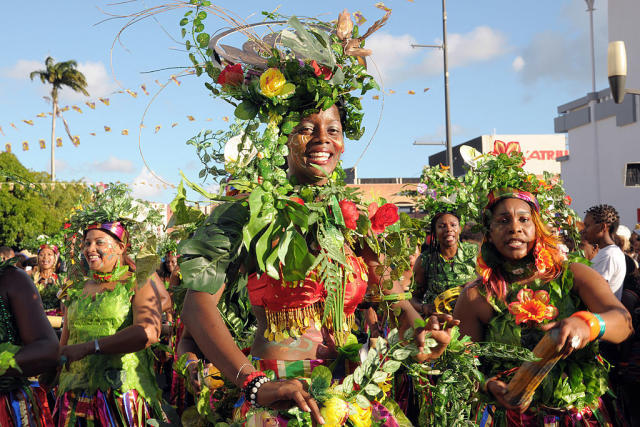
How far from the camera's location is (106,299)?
183 inches

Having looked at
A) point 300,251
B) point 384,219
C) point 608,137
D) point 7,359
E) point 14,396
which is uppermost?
point 608,137

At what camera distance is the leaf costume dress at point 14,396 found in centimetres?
313

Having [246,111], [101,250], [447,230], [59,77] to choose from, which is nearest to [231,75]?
[246,111]

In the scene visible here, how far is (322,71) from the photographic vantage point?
2506 mm

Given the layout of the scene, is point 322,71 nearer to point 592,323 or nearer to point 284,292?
point 284,292

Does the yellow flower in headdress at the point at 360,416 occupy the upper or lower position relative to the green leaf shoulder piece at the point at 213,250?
lower

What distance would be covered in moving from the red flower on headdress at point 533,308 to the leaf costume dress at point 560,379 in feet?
0.13

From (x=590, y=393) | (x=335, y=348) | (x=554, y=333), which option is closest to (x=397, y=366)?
(x=335, y=348)

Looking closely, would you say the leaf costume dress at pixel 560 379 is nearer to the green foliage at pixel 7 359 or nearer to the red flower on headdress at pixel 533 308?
the red flower on headdress at pixel 533 308

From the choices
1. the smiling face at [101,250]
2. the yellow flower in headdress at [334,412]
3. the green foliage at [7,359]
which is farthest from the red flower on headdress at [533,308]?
the smiling face at [101,250]

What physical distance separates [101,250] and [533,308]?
3.25 m

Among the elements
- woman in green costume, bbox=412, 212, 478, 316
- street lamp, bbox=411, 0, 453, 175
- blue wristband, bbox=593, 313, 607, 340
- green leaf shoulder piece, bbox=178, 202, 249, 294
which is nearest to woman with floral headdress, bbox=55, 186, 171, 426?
green leaf shoulder piece, bbox=178, 202, 249, 294

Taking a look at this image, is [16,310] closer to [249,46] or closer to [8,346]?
[8,346]

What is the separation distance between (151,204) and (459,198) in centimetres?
286
